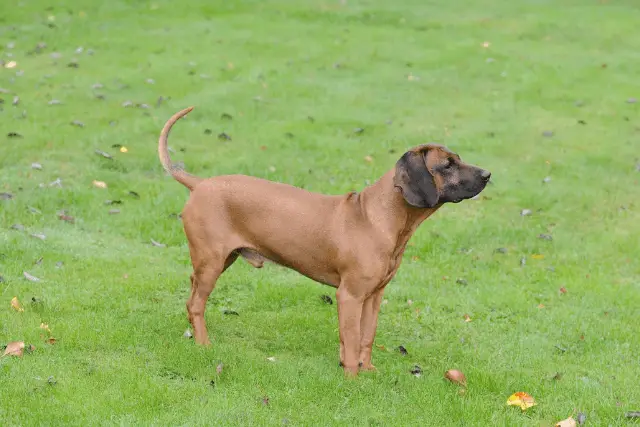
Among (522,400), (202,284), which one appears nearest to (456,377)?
(522,400)

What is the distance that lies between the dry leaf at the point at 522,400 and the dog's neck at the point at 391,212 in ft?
4.60

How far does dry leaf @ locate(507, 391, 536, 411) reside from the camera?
608cm

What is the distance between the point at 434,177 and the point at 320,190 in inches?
215

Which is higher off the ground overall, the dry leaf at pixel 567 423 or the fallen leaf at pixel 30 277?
the dry leaf at pixel 567 423

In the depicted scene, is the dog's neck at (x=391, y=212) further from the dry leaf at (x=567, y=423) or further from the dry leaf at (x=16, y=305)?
the dry leaf at (x=16, y=305)

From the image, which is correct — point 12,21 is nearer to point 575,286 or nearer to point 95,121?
point 95,121

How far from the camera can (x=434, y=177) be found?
229 inches

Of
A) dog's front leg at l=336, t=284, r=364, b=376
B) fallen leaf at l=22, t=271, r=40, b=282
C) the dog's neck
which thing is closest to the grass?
fallen leaf at l=22, t=271, r=40, b=282

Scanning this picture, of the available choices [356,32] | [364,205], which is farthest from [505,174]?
[356,32]

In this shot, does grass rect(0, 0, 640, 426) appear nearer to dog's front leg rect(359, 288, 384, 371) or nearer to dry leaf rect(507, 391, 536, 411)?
dry leaf rect(507, 391, 536, 411)

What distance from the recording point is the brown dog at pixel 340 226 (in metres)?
5.85

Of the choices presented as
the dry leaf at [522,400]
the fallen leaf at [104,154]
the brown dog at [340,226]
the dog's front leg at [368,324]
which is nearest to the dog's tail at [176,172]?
the brown dog at [340,226]

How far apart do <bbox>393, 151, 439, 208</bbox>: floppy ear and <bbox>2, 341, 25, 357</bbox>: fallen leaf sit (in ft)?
9.90

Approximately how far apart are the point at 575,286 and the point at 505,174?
11.4ft
